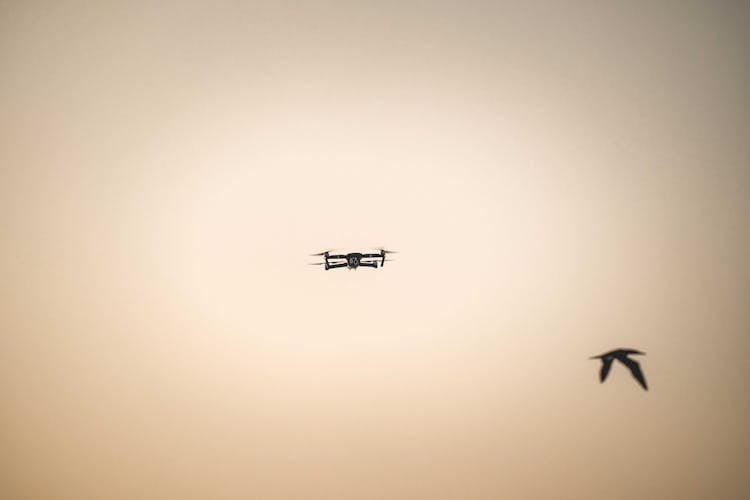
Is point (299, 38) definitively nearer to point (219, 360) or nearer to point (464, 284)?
point (464, 284)

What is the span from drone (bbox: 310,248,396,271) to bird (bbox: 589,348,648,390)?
7.49ft

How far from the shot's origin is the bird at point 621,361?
10.9ft

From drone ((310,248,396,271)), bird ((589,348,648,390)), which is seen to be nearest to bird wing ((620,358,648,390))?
bird ((589,348,648,390))

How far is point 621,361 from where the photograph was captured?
3.34 metres

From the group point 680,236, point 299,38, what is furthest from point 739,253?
point 299,38

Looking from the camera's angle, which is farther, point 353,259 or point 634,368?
point 634,368

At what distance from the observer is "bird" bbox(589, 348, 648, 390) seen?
331 centimetres

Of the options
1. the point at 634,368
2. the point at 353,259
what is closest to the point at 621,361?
the point at 634,368

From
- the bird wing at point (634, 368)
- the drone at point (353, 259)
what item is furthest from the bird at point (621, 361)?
the drone at point (353, 259)

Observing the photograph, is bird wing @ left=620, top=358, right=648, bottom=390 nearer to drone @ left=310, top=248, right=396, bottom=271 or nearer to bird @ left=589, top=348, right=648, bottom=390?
bird @ left=589, top=348, right=648, bottom=390

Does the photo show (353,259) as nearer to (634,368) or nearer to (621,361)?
(621,361)

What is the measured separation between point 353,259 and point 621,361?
271 centimetres

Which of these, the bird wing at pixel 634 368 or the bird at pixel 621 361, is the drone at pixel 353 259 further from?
the bird wing at pixel 634 368

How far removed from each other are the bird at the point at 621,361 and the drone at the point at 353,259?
2283 mm
